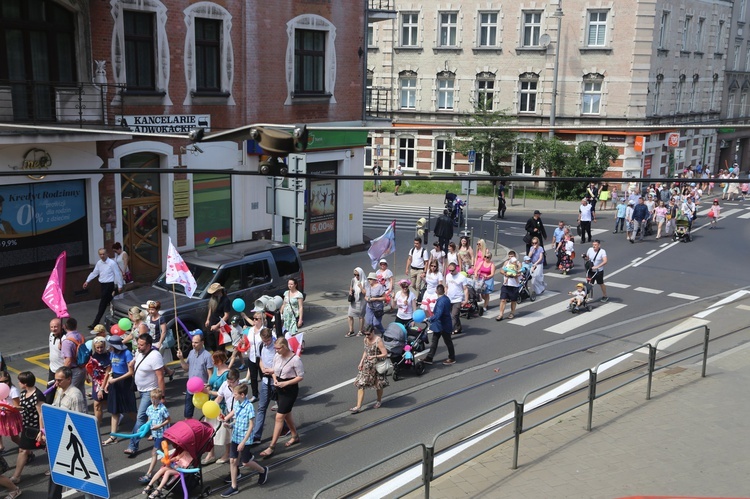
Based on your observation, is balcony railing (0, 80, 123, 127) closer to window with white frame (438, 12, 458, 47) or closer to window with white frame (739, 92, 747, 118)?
window with white frame (438, 12, 458, 47)

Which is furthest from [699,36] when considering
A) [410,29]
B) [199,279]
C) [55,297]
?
[55,297]

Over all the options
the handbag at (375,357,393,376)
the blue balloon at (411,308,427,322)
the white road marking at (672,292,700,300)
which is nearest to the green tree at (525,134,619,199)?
the white road marking at (672,292,700,300)

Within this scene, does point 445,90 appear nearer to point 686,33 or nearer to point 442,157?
point 442,157

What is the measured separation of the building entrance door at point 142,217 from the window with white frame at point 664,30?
33.9 metres

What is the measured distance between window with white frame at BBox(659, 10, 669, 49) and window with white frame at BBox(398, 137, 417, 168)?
15.1 m

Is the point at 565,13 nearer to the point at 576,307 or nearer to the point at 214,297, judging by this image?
the point at 576,307

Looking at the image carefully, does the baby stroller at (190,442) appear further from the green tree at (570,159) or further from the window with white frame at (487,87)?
the window with white frame at (487,87)

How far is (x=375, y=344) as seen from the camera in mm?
12055

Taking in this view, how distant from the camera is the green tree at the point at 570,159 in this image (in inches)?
1638

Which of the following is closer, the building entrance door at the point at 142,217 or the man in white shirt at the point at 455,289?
the man in white shirt at the point at 455,289

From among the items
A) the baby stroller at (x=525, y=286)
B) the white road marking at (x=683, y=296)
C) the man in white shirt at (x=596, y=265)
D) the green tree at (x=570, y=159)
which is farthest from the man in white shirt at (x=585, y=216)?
the green tree at (x=570, y=159)

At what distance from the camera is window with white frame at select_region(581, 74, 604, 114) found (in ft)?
143

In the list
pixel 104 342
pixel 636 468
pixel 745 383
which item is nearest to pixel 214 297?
pixel 104 342

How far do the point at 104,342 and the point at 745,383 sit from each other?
34.1ft
